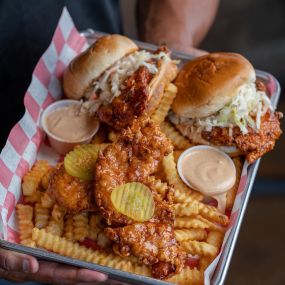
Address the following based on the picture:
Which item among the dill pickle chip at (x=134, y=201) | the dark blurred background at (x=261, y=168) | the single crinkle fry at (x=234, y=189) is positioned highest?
the dill pickle chip at (x=134, y=201)

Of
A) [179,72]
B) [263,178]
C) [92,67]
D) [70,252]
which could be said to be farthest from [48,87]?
[263,178]

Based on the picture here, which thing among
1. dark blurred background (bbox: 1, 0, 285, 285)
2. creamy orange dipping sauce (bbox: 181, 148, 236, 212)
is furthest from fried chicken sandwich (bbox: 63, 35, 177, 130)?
dark blurred background (bbox: 1, 0, 285, 285)

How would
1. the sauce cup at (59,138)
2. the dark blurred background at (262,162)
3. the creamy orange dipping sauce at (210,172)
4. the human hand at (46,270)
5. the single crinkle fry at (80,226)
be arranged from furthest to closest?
1. the dark blurred background at (262,162)
2. the sauce cup at (59,138)
3. the creamy orange dipping sauce at (210,172)
4. the single crinkle fry at (80,226)
5. the human hand at (46,270)

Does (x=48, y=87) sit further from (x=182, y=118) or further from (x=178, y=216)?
(x=178, y=216)

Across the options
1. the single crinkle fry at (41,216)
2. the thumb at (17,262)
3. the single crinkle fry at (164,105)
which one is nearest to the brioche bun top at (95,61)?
the single crinkle fry at (164,105)

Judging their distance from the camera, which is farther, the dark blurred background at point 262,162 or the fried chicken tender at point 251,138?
the dark blurred background at point 262,162

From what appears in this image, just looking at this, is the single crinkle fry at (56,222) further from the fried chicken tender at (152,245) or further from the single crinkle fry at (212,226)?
the single crinkle fry at (212,226)

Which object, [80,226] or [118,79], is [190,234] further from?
[118,79]

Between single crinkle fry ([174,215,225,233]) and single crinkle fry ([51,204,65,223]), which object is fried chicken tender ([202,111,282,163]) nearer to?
single crinkle fry ([174,215,225,233])
